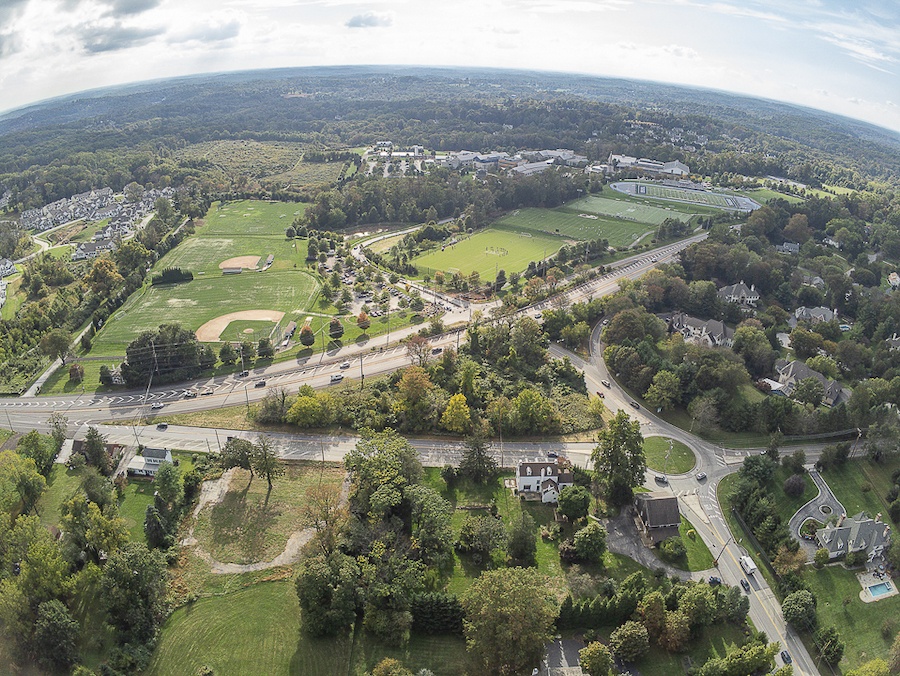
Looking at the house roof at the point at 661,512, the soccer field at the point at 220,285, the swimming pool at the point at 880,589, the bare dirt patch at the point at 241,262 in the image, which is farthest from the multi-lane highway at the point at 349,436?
the bare dirt patch at the point at 241,262

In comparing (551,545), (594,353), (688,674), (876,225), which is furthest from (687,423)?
(876,225)

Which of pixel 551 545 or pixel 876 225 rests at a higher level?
pixel 876 225

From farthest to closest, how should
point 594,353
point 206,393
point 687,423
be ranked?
point 594,353 < point 206,393 < point 687,423

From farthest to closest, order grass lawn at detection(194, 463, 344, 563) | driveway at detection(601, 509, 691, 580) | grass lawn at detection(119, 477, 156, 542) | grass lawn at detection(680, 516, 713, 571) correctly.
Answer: grass lawn at detection(119, 477, 156, 542)
grass lawn at detection(194, 463, 344, 563)
grass lawn at detection(680, 516, 713, 571)
driveway at detection(601, 509, 691, 580)

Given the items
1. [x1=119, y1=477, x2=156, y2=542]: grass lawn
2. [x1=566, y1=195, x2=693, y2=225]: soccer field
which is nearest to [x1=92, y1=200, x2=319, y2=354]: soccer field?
[x1=119, y1=477, x2=156, y2=542]: grass lawn

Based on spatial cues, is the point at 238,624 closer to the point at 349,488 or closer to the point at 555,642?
the point at 349,488

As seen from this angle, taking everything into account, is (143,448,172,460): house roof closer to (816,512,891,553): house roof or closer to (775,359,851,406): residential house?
(816,512,891,553): house roof
